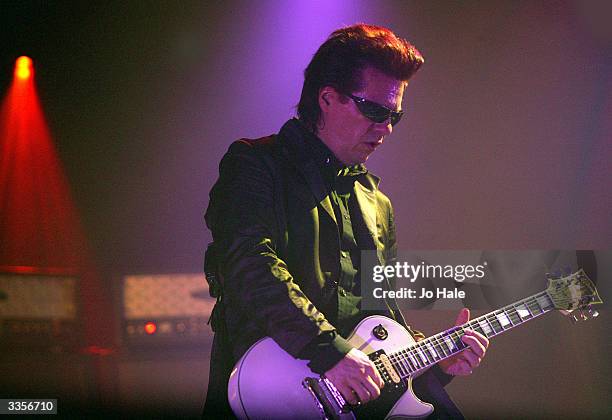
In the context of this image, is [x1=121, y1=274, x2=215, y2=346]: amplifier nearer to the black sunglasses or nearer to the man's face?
the man's face

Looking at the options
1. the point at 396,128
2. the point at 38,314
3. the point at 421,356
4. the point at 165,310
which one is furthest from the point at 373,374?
the point at 38,314

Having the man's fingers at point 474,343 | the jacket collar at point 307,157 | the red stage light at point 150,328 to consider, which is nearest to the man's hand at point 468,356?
the man's fingers at point 474,343

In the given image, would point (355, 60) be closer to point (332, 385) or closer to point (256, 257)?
point (256, 257)

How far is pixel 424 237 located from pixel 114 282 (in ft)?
5.55

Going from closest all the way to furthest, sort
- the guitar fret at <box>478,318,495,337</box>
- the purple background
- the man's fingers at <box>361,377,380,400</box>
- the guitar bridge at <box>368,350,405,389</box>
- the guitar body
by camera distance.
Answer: the man's fingers at <box>361,377,380,400</box>, the guitar body, the guitar bridge at <box>368,350,405,389</box>, the guitar fret at <box>478,318,495,337</box>, the purple background

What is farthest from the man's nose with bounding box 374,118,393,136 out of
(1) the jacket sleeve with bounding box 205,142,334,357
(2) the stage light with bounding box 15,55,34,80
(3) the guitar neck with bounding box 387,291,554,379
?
(2) the stage light with bounding box 15,55,34,80

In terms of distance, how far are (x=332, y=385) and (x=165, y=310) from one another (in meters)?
1.41

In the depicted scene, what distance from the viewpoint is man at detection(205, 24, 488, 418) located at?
7.37 feet

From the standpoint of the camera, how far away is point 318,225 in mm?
2547

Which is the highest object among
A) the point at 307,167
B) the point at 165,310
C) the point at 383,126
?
the point at 383,126

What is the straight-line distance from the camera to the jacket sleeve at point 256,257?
7.35 feet

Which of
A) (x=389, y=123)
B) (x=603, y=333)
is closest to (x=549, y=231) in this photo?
(x=603, y=333)

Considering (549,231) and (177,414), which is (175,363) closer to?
(177,414)

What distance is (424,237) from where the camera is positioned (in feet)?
12.1
